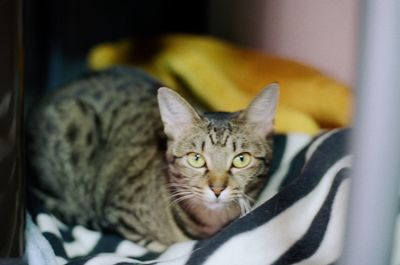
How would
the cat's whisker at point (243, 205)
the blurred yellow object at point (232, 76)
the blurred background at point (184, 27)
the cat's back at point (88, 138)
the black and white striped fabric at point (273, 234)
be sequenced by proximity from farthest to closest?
1. the blurred background at point (184, 27)
2. the blurred yellow object at point (232, 76)
3. the cat's back at point (88, 138)
4. the cat's whisker at point (243, 205)
5. the black and white striped fabric at point (273, 234)

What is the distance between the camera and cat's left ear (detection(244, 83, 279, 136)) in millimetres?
1093

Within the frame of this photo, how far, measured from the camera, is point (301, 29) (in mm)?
1631

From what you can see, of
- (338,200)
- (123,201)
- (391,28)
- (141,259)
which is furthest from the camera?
(123,201)

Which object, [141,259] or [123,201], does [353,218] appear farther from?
[123,201]

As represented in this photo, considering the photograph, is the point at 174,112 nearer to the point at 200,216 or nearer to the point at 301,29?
the point at 200,216

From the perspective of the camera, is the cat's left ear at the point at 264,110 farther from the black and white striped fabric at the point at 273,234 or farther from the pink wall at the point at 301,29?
the pink wall at the point at 301,29

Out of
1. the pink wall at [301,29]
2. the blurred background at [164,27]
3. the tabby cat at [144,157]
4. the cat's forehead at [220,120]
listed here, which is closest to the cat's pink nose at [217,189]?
the tabby cat at [144,157]

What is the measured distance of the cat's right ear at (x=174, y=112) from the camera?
1.12 meters

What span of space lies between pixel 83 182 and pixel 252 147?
0.41m

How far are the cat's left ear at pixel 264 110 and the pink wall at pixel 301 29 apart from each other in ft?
1.24

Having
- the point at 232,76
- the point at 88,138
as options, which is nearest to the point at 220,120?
the point at 88,138

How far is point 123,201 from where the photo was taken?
127 cm

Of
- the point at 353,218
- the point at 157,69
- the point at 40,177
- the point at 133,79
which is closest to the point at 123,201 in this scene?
the point at 40,177

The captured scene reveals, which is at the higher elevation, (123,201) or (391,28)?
(391,28)
